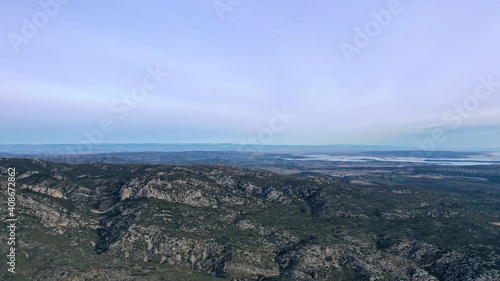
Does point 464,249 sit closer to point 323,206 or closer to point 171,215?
point 323,206

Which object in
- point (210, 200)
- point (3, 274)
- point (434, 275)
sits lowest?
point (434, 275)

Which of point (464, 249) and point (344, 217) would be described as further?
point (344, 217)

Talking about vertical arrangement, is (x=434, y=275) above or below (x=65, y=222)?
below

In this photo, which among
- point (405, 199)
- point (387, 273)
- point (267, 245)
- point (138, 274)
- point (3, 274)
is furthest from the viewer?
point (405, 199)

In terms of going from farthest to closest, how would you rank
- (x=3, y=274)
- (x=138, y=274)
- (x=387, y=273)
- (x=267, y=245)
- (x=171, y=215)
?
(x=171, y=215) < (x=267, y=245) < (x=387, y=273) < (x=138, y=274) < (x=3, y=274)

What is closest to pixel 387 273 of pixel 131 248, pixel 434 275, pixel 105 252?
pixel 434 275

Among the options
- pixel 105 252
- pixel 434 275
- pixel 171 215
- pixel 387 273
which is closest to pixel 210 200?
pixel 171 215
